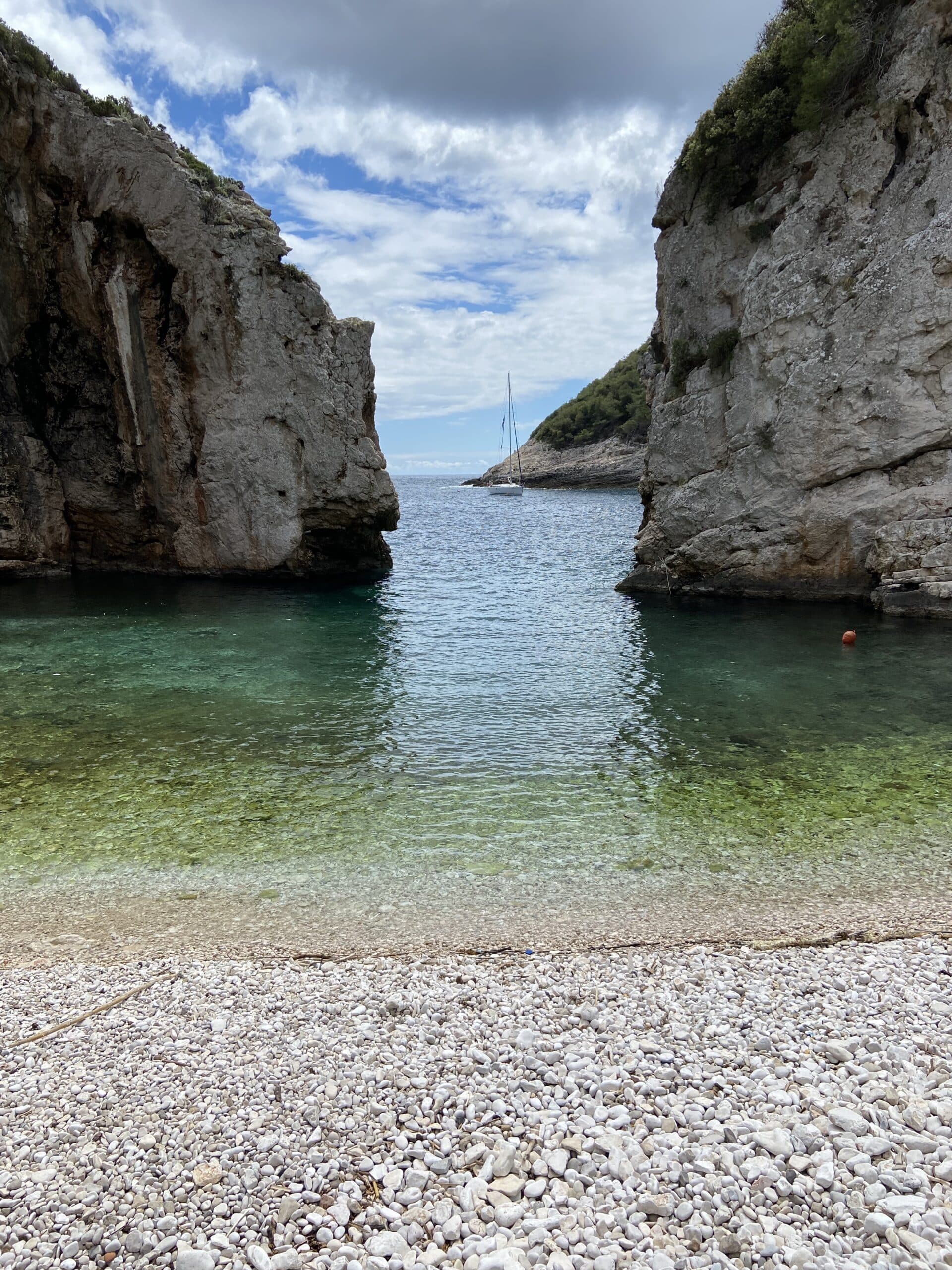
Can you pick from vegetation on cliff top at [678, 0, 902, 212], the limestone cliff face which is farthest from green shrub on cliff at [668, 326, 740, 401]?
the limestone cliff face

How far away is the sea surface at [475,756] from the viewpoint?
8820 millimetres

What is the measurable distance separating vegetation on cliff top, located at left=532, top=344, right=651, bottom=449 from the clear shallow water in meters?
97.5

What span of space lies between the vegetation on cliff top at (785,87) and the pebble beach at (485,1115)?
26.9 m

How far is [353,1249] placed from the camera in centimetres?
393

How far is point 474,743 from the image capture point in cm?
1320

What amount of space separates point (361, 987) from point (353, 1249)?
92.8 inches

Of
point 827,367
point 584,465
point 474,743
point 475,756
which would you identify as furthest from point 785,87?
point 584,465

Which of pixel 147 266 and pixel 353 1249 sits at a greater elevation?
pixel 147 266

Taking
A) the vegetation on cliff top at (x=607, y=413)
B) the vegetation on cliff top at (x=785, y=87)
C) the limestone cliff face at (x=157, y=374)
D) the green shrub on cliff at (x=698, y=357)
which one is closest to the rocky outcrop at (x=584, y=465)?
the vegetation on cliff top at (x=607, y=413)

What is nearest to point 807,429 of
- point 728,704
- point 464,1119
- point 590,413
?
point 728,704

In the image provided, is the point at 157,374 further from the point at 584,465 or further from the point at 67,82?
the point at 584,465

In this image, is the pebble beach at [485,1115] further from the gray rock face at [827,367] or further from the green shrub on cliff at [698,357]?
the green shrub on cliff at [698,357]

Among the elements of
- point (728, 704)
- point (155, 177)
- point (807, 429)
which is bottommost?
point (728, 704)

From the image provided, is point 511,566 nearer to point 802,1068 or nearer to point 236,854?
point 236,854
